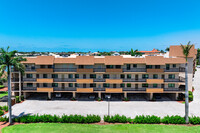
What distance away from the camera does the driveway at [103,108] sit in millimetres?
28391

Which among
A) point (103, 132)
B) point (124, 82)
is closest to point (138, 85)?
point (124, 82)

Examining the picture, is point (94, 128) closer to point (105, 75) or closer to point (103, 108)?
point (103, 108)

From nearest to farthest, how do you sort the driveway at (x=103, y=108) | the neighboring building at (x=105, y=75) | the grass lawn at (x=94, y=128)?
the grass lawn at (x=94, y=128), the driveway at (x=103, y=108), the neighboring building at (x=105, y=75)

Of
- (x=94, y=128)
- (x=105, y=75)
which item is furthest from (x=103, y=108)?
(x=105, y=75)

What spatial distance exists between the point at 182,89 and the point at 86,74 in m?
26.4

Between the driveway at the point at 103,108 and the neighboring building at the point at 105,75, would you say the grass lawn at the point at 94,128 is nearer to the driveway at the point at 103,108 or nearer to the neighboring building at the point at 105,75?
the driveway at the point at 103,108

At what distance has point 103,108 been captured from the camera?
3027 cm

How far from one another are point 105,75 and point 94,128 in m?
16.0

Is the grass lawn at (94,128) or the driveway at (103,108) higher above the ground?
the driveway at (103,108)

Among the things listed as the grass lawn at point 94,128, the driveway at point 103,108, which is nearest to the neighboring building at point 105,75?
the driveway at point 103,108

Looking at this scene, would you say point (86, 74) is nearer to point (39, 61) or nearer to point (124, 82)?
point (124, 82)

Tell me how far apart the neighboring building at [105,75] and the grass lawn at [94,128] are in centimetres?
1286

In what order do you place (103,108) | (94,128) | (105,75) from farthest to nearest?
1. (105,75)
2. (103,108)
3. (94,128)

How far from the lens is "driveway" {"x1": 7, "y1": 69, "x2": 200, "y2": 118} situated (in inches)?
1118
